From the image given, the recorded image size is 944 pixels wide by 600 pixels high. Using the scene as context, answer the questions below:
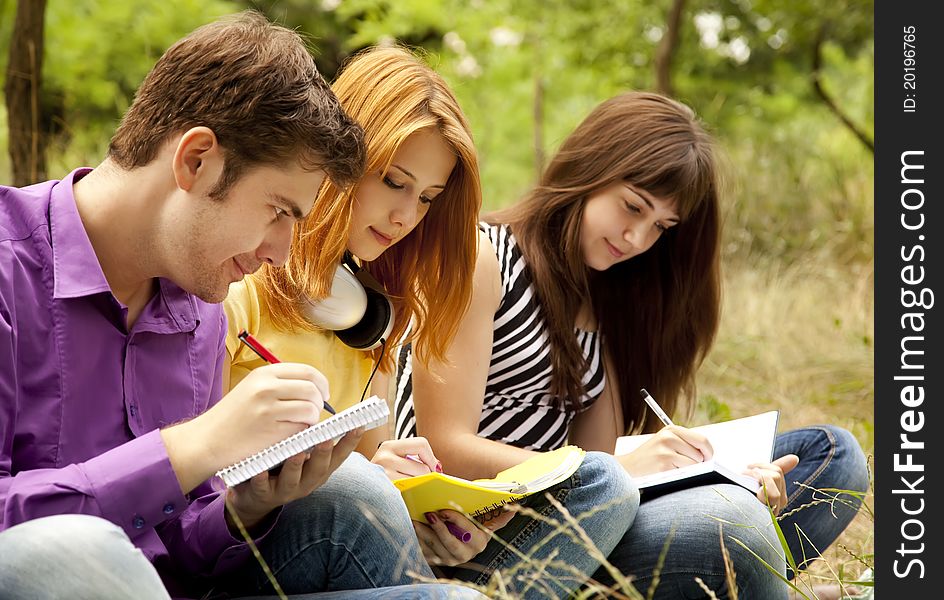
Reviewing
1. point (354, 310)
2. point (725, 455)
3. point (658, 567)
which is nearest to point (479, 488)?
point (658, 567)

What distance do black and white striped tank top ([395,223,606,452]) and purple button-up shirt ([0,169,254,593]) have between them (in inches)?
43.3

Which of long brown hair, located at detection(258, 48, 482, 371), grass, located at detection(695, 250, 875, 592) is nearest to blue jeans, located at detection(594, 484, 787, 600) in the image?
long brown hair, located at detection(258, 48, 482, 371)

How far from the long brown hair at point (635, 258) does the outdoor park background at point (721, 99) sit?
45.6 inches

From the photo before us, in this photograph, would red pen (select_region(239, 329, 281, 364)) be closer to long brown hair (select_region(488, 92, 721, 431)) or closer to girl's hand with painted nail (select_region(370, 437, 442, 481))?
girl's hand with painted nail (select_region(370, 437, 442, 481))

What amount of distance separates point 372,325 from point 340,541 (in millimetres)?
694

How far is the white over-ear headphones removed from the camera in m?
2.38

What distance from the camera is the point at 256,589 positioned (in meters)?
1.93

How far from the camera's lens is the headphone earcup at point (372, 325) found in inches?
97.0

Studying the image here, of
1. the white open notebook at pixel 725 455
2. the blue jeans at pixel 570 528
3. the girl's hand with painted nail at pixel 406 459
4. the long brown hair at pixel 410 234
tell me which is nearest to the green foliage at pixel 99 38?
the long brown hair at pixel 410 234

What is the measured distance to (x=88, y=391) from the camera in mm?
1750

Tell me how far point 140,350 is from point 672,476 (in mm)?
1200

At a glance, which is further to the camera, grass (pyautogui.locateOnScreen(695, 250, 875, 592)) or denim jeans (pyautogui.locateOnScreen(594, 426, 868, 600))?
grass (pyautogui.locateOnScreen(695, 250, 875, 592))

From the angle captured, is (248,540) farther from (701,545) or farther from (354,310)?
(701,545)

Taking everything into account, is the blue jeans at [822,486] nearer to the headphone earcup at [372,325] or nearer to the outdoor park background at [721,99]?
the headphone earcup at [372,325]
